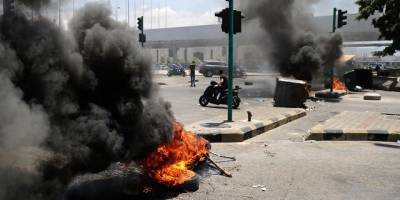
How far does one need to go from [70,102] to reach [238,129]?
18.2ft

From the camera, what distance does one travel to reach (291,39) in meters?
28.0

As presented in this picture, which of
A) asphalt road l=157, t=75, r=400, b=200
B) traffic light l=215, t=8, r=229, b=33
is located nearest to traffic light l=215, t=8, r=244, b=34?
traffic light l=215, t=8, r=229, b=33

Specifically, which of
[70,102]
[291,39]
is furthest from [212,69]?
[70,102]

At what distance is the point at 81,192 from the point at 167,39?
8759 cm

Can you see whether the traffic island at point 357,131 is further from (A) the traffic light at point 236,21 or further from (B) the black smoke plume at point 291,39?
(B) the black smoke plume at point 291,39

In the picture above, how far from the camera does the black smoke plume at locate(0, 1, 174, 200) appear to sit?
377cm

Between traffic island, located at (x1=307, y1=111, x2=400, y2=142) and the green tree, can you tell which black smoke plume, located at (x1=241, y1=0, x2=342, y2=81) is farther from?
traffic island, located at (x1=307, y1=111, x2=400, y2=142)

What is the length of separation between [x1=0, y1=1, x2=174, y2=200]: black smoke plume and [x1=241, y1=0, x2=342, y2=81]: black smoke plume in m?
22.0

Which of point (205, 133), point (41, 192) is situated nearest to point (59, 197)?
point (41, 192)

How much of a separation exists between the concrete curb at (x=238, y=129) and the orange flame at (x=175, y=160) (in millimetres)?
2859

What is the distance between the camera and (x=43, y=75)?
397 centimetres

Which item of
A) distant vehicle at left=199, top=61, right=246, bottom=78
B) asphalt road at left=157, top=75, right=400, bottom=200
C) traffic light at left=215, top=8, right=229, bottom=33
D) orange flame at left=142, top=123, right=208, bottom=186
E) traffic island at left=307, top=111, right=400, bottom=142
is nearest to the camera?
orange flame at left=142, top=123, right=208, bottom=186

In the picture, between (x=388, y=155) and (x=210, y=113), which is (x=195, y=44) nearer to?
(x=210, y=113)

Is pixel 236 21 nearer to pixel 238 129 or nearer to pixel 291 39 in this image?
pixel 238 129
